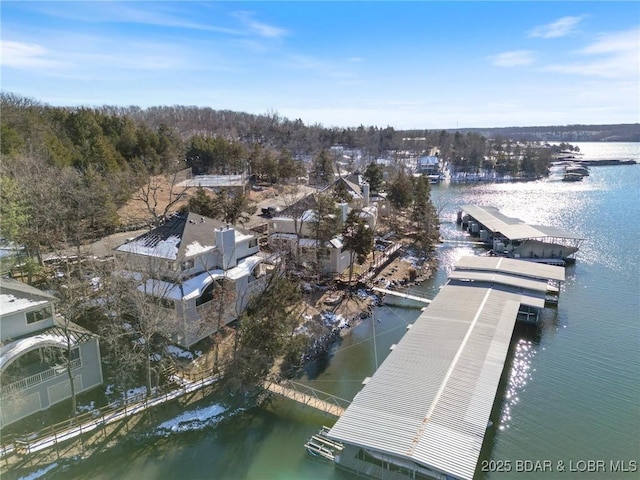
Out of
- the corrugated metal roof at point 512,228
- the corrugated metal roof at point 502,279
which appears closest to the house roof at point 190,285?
the corrugated metal roof at point 502,279

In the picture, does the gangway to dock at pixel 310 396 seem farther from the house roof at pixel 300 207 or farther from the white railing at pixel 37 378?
the house roof at pixel 300 207

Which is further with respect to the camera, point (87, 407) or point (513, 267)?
point (513, 267)

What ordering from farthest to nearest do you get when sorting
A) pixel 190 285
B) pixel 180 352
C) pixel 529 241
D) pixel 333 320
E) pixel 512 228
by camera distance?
pixel 512 228
pixel 529 241
pixel 333 320
pixel 190 285
pixel 180 352

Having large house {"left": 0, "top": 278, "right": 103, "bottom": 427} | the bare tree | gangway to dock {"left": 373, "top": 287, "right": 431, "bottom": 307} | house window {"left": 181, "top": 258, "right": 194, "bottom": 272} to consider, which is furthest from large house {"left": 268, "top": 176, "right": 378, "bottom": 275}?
large house {"left": 0, "top": 278, "right": 103, "bottom": 427}

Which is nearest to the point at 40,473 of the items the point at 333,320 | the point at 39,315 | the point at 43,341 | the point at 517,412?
the point at 43,341

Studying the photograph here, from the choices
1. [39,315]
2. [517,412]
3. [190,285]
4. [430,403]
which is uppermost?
[39,315]

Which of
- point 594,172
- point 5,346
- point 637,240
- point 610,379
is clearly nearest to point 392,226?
point 637,240

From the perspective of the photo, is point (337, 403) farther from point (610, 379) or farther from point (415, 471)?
point (610, 379)

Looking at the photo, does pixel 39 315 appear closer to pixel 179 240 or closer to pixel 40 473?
pixel 40 473
